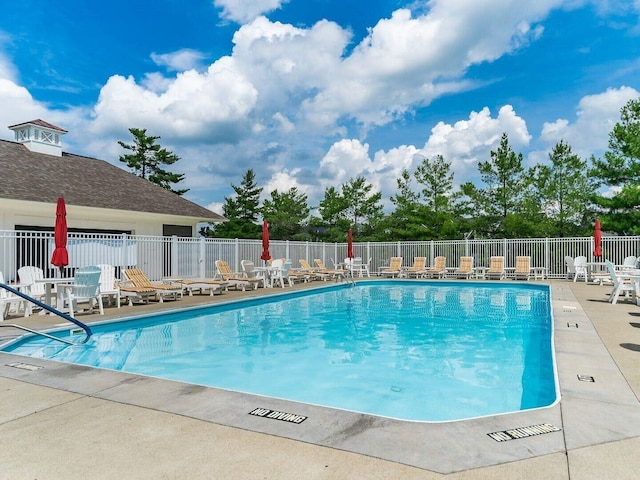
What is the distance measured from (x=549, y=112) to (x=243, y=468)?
2073 centimetres

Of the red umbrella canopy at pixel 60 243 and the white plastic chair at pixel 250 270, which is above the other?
the red umbrella canopy at pixel 60 243

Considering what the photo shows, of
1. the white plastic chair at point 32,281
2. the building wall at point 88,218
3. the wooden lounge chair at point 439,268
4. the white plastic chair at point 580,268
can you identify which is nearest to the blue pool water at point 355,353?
the white plastic chair at point 32,281

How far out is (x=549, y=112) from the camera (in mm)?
18969

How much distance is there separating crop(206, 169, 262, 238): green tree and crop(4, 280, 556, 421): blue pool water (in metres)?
19.9

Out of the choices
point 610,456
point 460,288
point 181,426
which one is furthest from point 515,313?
point 181,426

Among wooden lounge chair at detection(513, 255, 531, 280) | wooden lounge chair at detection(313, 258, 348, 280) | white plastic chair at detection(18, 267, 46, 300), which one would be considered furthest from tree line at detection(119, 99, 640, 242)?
white plastic chair at detection(18, 267, 46, 300)

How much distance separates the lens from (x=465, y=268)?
19.8 meters

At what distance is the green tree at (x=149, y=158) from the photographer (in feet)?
110

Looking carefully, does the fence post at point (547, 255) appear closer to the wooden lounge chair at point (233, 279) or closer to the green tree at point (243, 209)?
the wooden lounge chair at point (233, 279)

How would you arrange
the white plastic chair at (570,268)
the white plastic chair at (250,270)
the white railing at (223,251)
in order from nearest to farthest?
1. the white railing at (223,251)
2. the white plastic chair at (250,270)
3. the white plastic chair at (570,268)

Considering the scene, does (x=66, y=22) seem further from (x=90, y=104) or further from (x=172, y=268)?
(x=172, y=268)

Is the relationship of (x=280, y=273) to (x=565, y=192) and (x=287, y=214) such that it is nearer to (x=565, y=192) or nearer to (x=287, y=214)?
(x=287, y=214)

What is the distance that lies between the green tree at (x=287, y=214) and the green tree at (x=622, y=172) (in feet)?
56.0

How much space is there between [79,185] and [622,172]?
23945mm
